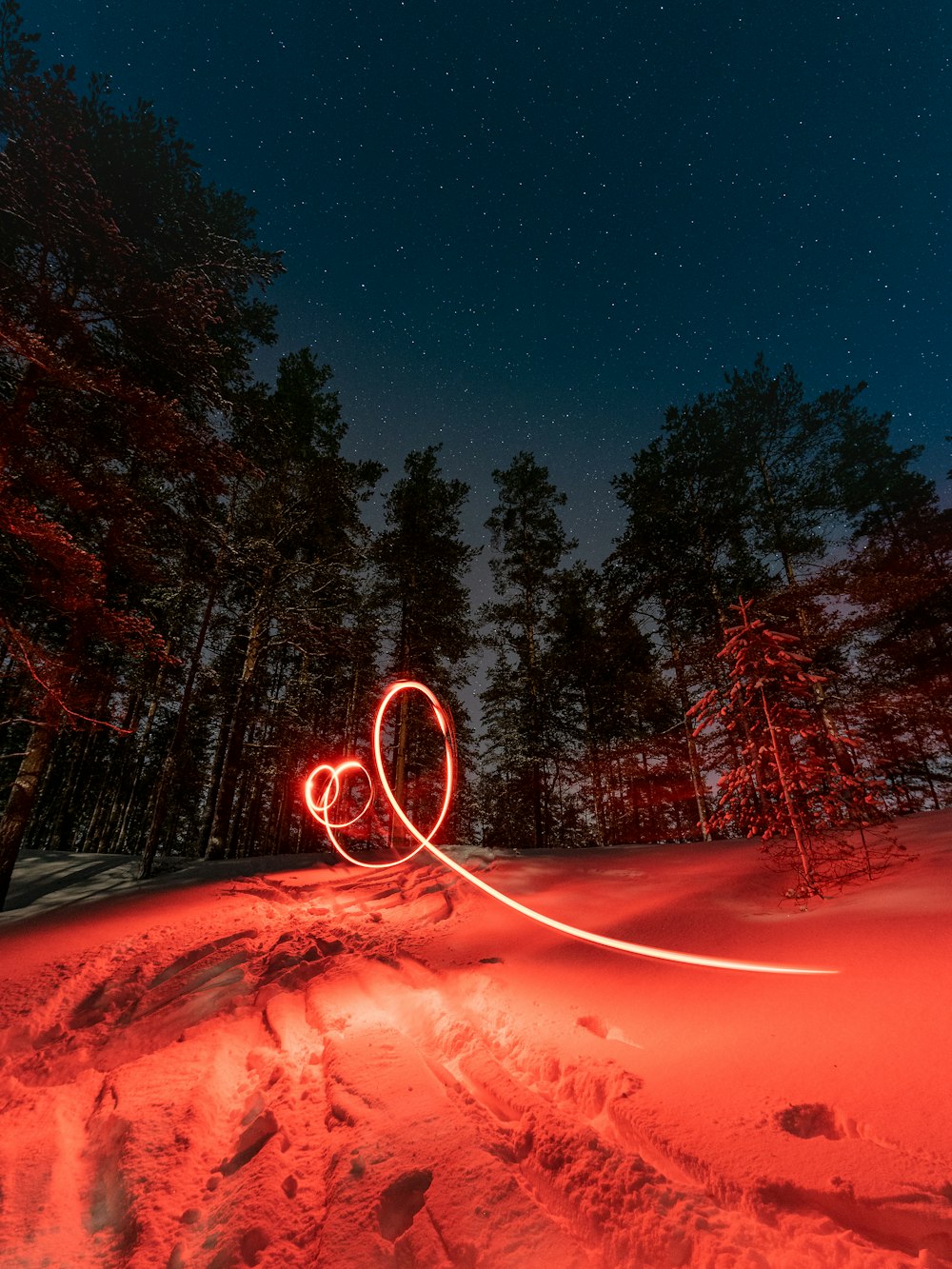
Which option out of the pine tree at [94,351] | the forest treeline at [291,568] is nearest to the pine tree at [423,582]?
the forest treeline at [291,568]

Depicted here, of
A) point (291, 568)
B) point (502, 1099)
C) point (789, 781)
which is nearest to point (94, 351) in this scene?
point (291, 568)

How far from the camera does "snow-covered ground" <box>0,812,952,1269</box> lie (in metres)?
2.24

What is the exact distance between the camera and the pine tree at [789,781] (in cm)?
655

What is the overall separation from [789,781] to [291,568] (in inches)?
563

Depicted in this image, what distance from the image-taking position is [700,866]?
897 cm

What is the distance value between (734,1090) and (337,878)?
10995mm

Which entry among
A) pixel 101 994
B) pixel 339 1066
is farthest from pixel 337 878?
pixel 339 1066

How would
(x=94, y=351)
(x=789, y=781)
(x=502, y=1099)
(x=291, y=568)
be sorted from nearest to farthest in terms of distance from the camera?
(x=502, y=1099) → (x=789, y=781) → (x=94, y=351) → (x=291, y=568)

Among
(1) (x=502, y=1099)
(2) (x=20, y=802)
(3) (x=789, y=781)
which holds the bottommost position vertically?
(1) (x=502, y=1099)

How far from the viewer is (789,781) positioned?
676cm

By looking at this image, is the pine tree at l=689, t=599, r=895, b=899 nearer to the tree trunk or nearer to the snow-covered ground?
the snow-covered ground

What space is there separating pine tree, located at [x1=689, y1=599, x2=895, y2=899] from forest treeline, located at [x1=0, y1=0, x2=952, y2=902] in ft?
0.82

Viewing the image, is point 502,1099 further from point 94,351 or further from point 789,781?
point 94,351

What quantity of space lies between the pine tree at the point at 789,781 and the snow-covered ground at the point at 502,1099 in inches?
25.5
